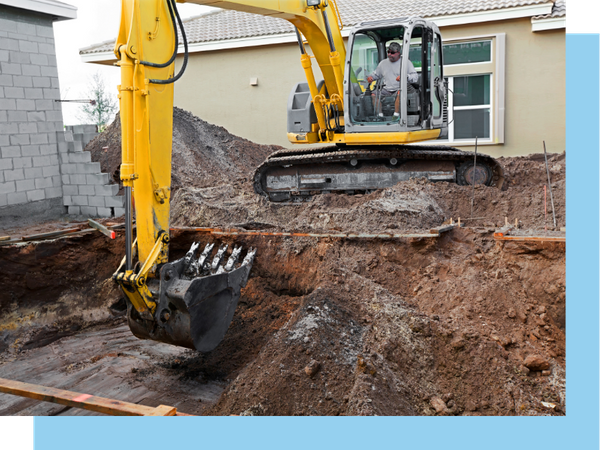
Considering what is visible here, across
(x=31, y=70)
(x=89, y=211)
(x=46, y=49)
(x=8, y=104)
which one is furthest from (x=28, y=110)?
(x=89, y=211)

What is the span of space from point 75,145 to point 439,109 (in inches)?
202

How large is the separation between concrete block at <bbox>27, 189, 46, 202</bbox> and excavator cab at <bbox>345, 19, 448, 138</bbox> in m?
4.33

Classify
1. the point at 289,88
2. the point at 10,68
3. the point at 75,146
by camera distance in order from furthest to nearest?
the point at 289,88 < the point at 75,146 < the point at 10,68

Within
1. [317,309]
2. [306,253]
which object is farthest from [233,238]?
[317,309]

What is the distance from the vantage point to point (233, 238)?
5008 mm

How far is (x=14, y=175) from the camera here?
22.6 feet

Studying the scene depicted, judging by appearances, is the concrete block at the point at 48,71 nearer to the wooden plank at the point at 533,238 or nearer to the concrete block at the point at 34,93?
the concrete block at the point at 34,93

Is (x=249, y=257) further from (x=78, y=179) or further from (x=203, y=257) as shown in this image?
(x=78, y=179)

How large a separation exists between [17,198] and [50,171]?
665mm

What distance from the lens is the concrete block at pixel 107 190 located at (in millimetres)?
7551

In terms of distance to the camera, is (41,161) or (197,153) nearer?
(41,161)

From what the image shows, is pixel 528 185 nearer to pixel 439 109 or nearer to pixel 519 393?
pixel 439 109

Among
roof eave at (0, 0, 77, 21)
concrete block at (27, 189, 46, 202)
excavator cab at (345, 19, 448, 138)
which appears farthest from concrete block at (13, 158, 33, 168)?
excavator cab at (345, 19, 448, 138)

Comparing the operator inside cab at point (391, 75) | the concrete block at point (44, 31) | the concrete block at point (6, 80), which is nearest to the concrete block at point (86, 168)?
the concrete block at point (6, 80)
